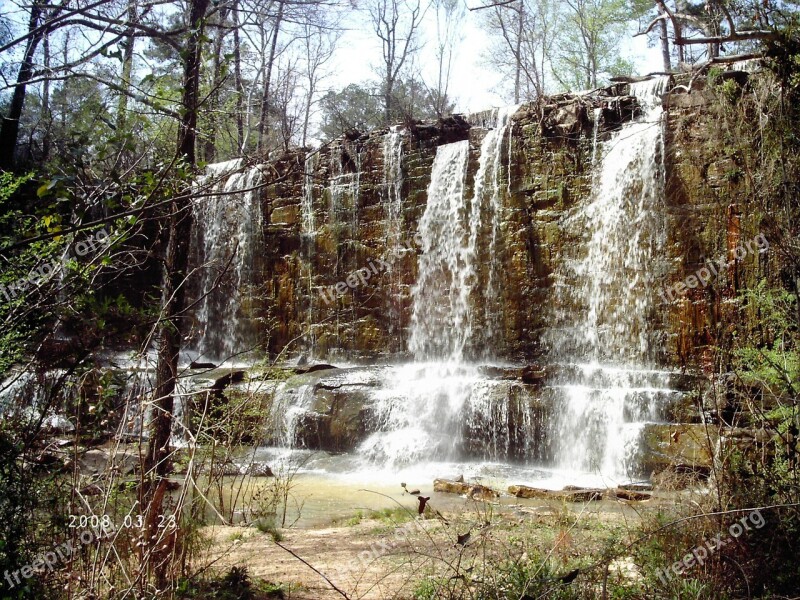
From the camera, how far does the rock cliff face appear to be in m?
10.8

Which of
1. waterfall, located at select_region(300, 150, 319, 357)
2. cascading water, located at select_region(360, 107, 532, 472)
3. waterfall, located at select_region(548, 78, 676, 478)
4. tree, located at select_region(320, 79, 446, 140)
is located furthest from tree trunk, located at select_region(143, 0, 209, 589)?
tree, located at select_region(320, 79, 446, 140)

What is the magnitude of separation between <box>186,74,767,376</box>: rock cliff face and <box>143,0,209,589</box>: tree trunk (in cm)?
339

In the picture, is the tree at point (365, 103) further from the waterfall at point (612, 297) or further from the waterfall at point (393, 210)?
the waterfall at point (612, 297)

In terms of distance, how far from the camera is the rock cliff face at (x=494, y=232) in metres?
10.8

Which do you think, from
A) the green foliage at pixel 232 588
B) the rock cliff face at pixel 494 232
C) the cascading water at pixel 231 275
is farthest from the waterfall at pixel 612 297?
the cascading water at pixel 231 275

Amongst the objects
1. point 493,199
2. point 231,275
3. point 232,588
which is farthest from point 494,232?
point 232,588

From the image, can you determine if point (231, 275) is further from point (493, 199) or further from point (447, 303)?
point (493, 199)

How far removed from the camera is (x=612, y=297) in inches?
462

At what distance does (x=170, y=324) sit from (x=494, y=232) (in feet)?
31.5

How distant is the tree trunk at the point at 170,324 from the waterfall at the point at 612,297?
6392mm

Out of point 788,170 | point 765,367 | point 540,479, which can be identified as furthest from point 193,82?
point 540,479

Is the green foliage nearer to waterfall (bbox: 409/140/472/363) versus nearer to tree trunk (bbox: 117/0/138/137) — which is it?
tree trunk (bbox: 117/0/138/137)

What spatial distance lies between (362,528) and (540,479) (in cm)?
381

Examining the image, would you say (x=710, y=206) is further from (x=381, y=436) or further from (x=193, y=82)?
(x=193, y=82)
